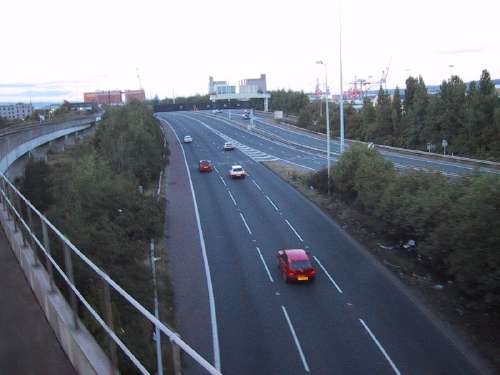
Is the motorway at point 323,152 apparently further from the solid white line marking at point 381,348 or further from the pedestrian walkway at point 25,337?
the pedestrian walkway at point 25,337

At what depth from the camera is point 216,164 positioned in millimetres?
44969

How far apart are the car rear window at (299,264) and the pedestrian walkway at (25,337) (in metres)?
10.9

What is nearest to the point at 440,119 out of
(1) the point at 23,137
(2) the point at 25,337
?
(1) the point at 23,137

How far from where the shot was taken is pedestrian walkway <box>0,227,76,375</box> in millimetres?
4020

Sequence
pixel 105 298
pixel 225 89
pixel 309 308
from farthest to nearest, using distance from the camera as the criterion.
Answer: pixel 225 89, pixel 309 308, pixel 105 298

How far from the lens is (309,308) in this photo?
14.7 m

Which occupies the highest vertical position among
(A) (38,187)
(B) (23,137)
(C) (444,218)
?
(B) (23,137)

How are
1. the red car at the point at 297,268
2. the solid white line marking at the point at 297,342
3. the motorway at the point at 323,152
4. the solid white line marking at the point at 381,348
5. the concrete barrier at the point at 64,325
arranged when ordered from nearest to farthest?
the concrete barrier at the point at 64,325 < the solid white line marking at the point at 381,348 < the solid white line marking at the point at 297,342 < the red car at the point at 297,268 < the motorway at the point at 323,152

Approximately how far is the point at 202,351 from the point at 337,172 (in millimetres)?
15703

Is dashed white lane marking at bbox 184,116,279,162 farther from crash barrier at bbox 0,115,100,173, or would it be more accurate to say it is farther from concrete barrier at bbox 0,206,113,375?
concrete barrier at bbox 0,206,113,375

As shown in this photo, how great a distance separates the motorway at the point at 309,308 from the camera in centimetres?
1152

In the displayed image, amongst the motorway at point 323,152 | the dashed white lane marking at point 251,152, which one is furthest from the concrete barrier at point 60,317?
the dashed white lane marking at point 251,152

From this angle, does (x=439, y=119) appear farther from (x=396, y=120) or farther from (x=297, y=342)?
(x=297, y=342)

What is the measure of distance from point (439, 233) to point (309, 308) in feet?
13.5
